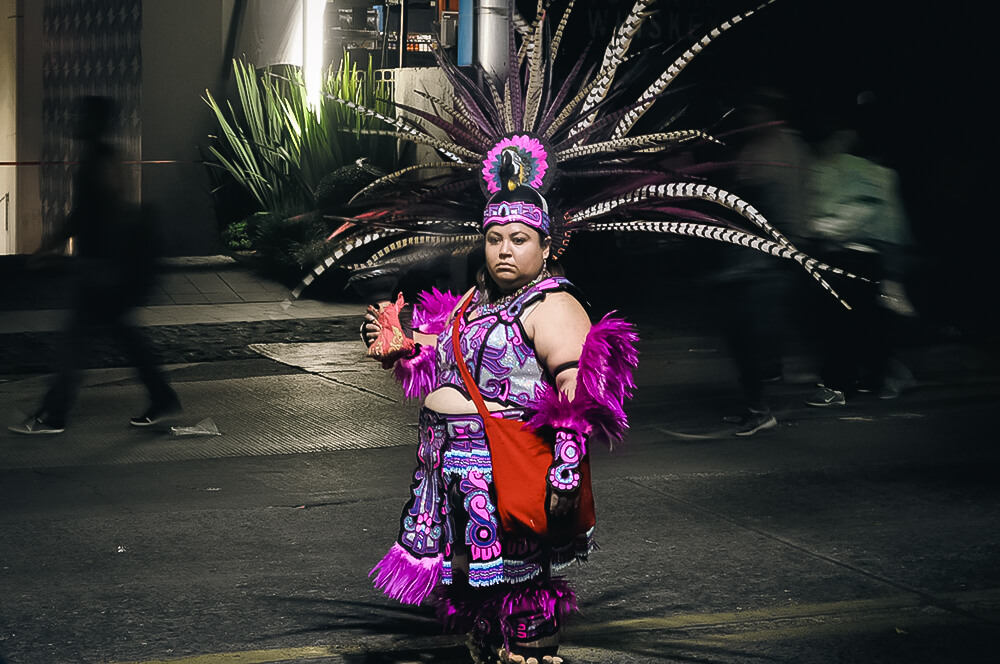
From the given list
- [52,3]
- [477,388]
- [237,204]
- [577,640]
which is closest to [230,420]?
[577,640]

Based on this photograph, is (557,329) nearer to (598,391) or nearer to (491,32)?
(598,391)

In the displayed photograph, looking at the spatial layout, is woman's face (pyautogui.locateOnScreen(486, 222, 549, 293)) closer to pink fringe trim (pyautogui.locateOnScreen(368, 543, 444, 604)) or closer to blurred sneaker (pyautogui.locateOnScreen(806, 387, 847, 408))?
pink fringe trim (pyautogui.locateOnScreen(368, 543, 444, 604))

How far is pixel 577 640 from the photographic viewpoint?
4.76 metres

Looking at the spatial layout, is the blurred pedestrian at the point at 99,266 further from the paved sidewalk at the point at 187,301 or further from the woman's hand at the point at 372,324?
the woman's hand at the point at 372,324

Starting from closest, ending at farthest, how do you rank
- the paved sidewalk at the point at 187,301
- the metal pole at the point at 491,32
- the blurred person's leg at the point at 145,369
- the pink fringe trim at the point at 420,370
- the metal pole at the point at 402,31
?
1. the pink fringe trim at the point at 420,370
2. the blurred person's leg at the point at 145,369
3. the metal pole at the point at 491,32
4. the paved sidewalk at the point at 187,301
5. the metal pole at the point at 402,31

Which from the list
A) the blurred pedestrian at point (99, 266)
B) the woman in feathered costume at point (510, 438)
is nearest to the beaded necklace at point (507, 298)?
the woman in feathered costume at point (510, 438)

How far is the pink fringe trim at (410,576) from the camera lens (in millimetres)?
4141

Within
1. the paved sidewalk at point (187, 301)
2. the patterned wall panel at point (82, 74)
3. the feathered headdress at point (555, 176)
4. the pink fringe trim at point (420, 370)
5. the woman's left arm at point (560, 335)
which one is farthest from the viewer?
the patterned wall panel at point (82, 74)

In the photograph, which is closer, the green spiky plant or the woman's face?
the woman's face

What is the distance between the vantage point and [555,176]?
13.7ft

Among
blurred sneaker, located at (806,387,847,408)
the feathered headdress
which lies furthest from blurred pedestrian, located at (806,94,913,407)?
the feathered headdress

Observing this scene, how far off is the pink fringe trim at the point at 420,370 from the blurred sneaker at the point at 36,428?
→ 179 inches

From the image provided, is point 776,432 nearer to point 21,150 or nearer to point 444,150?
point 444,150

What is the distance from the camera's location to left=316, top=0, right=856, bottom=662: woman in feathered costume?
393 cm
